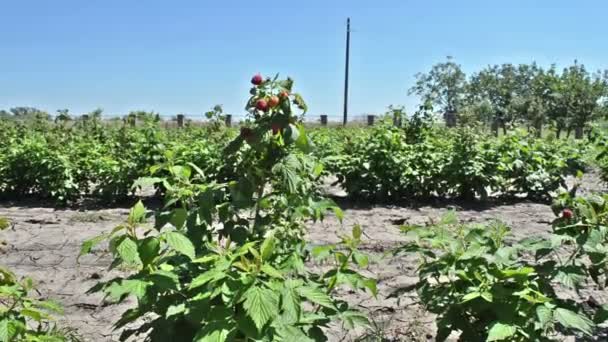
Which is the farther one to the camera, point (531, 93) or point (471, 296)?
point (531, 93)

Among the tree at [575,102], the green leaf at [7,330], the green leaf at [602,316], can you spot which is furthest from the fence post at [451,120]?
the tree at [575,102]

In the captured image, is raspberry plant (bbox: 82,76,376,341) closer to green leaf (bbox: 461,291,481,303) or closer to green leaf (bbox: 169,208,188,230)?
green leaf (bbox: 169,208,188,230)

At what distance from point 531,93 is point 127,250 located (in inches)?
1408

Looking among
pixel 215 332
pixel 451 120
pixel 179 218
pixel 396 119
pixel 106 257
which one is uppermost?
pixel 451 120

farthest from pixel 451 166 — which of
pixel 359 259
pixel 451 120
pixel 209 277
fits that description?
pixel 451 120

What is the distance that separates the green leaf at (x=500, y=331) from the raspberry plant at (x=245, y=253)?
0.41 m

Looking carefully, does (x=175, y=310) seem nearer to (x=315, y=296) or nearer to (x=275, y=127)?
(x=315, y=296)

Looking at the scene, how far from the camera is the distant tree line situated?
2846cm

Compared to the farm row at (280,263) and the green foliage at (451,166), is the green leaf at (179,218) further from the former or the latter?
the green foliage at (451,166)

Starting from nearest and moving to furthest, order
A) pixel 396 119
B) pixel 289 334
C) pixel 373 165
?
pixel 289 334 < pixel 373 165 < pixel 396 119

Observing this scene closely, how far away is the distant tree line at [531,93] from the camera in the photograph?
28.5m

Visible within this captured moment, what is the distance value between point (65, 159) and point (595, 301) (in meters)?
5.83

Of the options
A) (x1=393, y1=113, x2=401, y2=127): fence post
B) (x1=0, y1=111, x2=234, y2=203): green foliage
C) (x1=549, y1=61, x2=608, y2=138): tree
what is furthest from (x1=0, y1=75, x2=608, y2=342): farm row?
(x1=549, y1=61, x2=608, y2=138): tree

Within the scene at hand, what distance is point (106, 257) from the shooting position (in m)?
4.52
